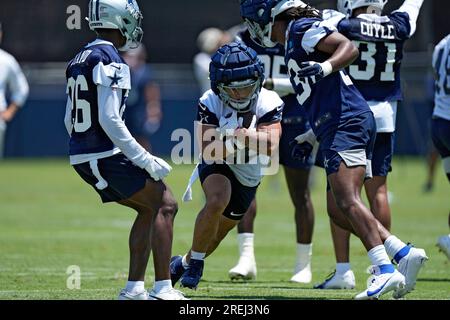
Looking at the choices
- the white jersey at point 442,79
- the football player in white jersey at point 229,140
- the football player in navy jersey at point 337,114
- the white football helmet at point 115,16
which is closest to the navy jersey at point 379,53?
the football player in navy jersey at point 337,114

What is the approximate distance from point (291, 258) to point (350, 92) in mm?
3624

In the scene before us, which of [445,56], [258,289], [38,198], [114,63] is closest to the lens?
[114,63]

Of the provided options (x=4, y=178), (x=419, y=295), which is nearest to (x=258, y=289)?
(x=419, y=295)

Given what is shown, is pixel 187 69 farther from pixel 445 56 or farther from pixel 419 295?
pixel 419 295

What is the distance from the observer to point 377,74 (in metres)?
8.98

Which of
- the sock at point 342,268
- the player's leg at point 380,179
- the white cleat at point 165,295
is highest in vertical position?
the player's leg at point 380,179

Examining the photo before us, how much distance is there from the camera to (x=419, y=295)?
823 cm

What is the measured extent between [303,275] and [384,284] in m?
2.19

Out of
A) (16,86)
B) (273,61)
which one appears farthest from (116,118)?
(16,86)

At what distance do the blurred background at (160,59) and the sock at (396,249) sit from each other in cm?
1724

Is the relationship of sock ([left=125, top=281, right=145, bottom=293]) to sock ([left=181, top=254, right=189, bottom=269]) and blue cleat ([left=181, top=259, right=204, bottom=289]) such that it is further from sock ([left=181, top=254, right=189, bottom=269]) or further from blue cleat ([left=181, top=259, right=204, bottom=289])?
sock ([left=181, top=254, right=189, bottom=269])

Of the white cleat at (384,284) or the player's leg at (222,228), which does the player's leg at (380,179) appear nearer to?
the player's leg at (222,228)

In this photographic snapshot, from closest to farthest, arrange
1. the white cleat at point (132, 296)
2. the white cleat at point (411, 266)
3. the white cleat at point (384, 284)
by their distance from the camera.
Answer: the white cleat at point (384, 284), the white cleat at point (132, 296), the white cleat at point (411, 266)

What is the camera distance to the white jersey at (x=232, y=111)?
8.15 m
